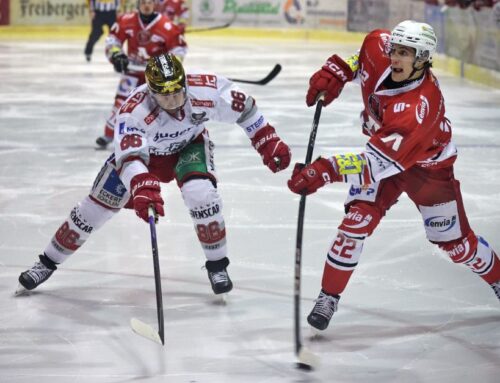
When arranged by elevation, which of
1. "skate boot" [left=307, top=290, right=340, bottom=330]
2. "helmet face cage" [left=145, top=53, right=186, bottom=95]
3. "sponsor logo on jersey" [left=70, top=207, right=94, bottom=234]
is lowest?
"skate boot" [left=307, top=290, right=340, bottom=330]

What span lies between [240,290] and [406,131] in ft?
4.04

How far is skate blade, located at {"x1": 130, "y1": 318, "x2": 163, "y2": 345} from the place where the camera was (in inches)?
145

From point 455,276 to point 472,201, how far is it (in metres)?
1.42

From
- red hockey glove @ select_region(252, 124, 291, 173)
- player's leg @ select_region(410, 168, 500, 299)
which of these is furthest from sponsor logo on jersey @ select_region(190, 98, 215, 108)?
player's leg @ select_region(410, 168, 500, 299)

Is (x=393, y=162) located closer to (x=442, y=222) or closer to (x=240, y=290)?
(x=442, y=222)

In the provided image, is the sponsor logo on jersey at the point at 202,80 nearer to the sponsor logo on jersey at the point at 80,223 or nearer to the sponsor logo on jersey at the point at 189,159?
the sponsor logo on jersey at the point at 189,159

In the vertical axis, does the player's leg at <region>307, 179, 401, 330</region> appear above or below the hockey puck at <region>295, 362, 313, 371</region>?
above

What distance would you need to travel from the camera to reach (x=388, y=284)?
Result: 14.8ft

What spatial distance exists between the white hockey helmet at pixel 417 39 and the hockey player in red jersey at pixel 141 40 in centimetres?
419

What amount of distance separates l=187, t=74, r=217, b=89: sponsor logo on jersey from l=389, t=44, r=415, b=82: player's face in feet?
2.45

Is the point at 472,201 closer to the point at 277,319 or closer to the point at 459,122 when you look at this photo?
the point at 277,319

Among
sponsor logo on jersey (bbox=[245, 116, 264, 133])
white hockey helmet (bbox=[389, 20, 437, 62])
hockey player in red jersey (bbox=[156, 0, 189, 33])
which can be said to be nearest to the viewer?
white hockey helmet (bbox=[389, 20, 437, 62])

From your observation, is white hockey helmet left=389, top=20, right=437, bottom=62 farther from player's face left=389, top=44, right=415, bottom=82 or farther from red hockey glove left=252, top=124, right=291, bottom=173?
red hockey glove left=252, top=124, right=291, bottom=173

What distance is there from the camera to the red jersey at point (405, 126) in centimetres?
353
